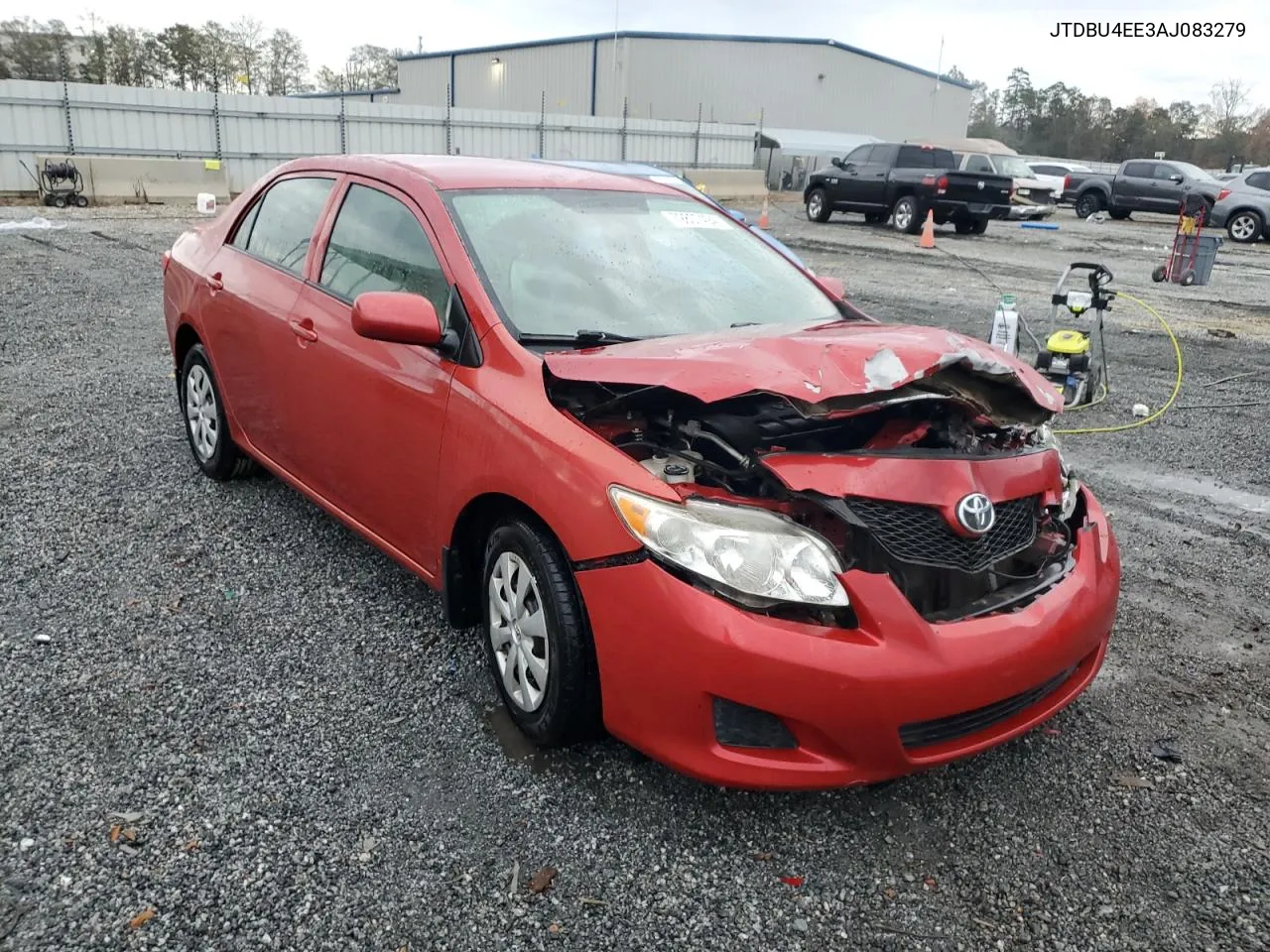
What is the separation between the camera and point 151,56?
170ft

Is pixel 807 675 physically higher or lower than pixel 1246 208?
lower

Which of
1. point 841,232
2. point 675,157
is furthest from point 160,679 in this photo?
point 675,157

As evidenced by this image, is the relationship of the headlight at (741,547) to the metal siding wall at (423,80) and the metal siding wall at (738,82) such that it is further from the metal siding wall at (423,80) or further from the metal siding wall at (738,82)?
the metal siding wall at (423,80)

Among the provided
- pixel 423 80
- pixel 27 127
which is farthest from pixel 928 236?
pixel 423 80

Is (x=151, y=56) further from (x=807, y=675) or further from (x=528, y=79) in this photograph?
(x=807, y=675)

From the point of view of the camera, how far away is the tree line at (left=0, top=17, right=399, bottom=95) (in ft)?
154

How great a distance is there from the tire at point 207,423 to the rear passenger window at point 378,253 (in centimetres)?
124

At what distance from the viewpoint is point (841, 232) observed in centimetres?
2067

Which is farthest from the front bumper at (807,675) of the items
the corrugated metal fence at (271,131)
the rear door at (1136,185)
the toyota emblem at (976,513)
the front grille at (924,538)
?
the rear door at (1136,185)

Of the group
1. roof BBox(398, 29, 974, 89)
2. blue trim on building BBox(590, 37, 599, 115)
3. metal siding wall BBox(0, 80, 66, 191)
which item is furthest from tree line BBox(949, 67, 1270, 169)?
metal siding wall BBox(0, 80, 66, 191)

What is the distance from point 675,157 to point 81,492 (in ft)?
96.0

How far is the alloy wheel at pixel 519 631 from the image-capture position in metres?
2.75

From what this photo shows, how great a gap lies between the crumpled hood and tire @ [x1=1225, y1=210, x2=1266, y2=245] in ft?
77.4

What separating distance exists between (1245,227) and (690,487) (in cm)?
2488
